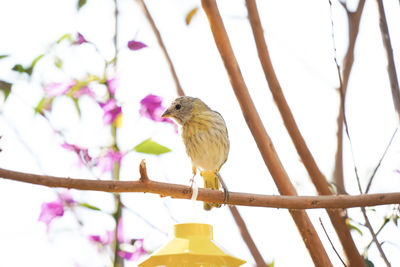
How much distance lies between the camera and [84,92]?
1740 mm

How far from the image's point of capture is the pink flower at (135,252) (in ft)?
5.49

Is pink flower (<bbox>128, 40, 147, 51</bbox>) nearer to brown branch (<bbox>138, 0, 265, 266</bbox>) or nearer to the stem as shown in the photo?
the stem

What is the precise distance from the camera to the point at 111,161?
5.19 ft

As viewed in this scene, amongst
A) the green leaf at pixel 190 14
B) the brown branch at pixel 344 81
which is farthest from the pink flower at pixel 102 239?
the brown branch at pixel 344 81

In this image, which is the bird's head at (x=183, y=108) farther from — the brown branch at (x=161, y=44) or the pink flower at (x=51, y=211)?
the pink flower at (x=51, y=211)

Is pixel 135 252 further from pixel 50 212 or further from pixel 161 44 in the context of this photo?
pixel 161 44

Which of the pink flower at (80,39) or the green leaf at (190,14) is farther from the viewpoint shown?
the green leaf at (190,14)

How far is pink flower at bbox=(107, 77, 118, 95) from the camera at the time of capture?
5.49 feet

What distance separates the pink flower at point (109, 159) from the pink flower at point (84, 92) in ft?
0.86

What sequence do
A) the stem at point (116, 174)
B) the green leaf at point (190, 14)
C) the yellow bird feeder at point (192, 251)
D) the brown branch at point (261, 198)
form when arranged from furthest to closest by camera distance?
the green leaf at point (190, 14) < the stem at point (116, 174) < the brown branch at point (261, 198) < the yellow bird feeder at point (192, 251)

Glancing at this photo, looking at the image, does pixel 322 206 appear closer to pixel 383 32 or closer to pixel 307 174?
pixel 307 174

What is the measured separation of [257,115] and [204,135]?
0.63 m

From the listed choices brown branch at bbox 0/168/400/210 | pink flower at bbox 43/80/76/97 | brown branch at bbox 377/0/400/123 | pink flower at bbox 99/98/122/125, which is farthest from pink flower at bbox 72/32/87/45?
brown branch at bbox 377/0/400/123

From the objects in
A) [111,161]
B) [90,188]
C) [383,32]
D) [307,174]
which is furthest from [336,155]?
[90,188]
